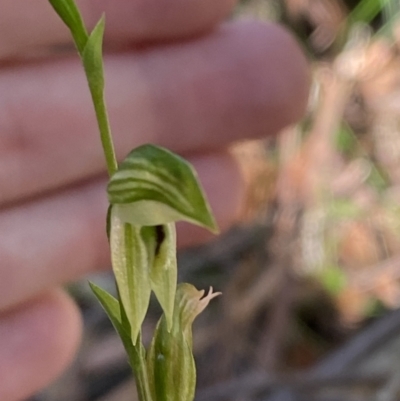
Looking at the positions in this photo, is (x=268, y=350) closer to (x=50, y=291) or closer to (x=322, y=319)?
(x=322, y=319)

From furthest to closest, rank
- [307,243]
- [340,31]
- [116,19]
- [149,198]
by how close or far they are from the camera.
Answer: [340,31] < [307,243] < [116,19] < [149,198]

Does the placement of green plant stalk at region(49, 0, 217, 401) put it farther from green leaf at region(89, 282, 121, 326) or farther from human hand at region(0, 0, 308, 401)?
human hand at region(0, 0, 308, 401)

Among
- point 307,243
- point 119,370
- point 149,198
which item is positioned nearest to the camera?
point 149,198

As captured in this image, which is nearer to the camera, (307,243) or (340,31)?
(307,243)

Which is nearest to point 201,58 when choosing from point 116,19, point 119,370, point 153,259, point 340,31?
point 116,19

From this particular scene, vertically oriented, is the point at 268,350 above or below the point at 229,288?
below

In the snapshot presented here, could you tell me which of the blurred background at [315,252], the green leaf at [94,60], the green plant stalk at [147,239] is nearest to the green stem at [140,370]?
the green plant stalk at [147,239]

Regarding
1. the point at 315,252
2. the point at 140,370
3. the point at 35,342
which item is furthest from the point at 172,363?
the point at 315,252
